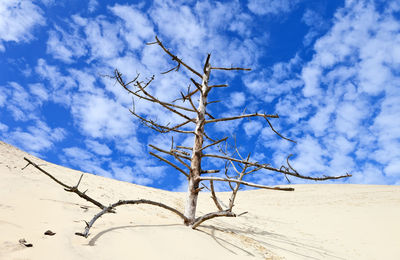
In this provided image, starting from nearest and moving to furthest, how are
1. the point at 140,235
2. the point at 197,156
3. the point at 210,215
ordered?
the point at 140,235 < the point at 210,215 < the point at 197,156

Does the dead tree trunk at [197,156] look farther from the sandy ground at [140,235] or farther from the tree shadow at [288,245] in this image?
the tree shadow at [288,245]

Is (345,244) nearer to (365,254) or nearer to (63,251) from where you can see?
(365,254)

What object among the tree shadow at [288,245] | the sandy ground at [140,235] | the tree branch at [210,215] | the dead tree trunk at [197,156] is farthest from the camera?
the tree shadow at [288,245]

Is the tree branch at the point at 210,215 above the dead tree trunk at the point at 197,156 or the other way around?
the other way around

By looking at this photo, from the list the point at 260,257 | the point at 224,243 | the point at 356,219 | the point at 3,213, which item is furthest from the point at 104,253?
the point at 356,219

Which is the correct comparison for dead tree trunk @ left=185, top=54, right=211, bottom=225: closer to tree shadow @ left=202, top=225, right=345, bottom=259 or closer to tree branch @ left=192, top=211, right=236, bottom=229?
tree branch @ left=192, top=211, right=236, bottom=229

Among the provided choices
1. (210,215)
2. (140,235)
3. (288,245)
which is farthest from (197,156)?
(288,245)

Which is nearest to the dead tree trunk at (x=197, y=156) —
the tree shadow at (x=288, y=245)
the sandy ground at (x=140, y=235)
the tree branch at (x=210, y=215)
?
the tree branch at (x=210, y=215)

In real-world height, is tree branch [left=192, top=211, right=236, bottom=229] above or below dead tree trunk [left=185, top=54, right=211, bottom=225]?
below

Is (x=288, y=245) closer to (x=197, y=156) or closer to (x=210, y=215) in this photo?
(x=210, y=215)

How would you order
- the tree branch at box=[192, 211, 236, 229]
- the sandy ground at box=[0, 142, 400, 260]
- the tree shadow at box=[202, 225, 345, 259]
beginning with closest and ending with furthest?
the sandy ground at box=[0, 142, 400, 260], the tree branch at box=[192, 211, 236, 229], the tree shadow at box=[202, 225, 345, 259]

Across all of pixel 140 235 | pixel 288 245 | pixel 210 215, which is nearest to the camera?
pixel 140 235

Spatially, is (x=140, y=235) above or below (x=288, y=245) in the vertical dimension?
below

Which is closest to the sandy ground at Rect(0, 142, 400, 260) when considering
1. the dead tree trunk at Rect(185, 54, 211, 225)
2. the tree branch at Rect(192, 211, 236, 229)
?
the tree branch at Rect(192, 211, 236, 229)
